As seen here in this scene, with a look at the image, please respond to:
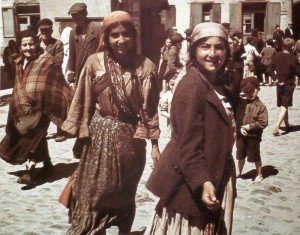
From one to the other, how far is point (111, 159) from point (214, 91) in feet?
4.36

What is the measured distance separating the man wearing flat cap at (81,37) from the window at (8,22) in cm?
1482

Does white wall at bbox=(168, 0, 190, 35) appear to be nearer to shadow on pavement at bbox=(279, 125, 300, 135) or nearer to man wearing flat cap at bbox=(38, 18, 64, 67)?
shadow on pavement at bbox=(279, 125, 300, 135)

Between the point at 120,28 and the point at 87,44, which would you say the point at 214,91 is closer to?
the point at 120,28

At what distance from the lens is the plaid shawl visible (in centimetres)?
583

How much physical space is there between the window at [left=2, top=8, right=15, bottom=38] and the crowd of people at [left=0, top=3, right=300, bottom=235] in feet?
49.4

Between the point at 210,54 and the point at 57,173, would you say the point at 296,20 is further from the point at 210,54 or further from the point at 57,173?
the point at 210,54

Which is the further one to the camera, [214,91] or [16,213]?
[16,213]

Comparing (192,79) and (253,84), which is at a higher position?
(192,79)

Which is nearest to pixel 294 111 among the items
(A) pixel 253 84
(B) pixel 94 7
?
Result: (A) pixel 253 84

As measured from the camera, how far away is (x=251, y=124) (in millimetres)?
5828

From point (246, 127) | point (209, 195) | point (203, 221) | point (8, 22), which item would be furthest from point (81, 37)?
point (8, 22)

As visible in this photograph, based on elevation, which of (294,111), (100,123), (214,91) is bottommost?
(294,111)

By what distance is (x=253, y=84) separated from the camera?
19.3 ft

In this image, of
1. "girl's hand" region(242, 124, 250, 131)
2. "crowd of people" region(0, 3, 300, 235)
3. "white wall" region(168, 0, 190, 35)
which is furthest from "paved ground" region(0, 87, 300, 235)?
"white wall" region(168, 0, 190, 35)
